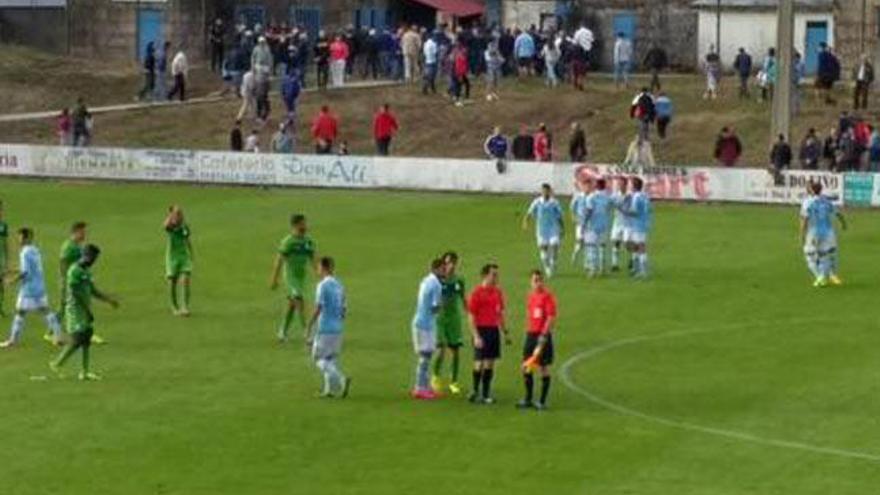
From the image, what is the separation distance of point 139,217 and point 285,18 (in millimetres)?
32057

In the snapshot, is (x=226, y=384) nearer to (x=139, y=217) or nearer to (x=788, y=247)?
(x=788, y=247)

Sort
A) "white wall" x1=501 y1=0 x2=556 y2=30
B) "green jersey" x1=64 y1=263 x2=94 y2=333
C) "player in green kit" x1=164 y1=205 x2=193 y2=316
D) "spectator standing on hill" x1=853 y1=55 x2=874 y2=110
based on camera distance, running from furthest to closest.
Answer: "white wall" x1=501 y1=0 x2=556 y2=30 → "spectator standing on hill" x1=853 y1=55 x2=874 y2=110 → "player in green kit" x1=164 y1=205 x2=193 y2=316 → "green jersey" x1=64 y1=263 x2=94 y2=333

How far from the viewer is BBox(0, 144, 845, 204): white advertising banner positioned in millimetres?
66812

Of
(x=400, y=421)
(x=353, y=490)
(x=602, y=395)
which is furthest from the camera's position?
(x=602, y=395)

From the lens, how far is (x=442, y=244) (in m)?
57.2

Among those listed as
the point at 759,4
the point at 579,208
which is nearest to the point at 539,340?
the point at 579,208

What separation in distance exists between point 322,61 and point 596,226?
3327cm

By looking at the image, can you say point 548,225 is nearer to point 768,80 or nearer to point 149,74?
point 768,80

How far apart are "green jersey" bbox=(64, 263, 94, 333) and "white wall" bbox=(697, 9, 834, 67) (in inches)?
2126

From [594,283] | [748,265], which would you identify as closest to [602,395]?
[594,283]

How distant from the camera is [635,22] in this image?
94.6 meters

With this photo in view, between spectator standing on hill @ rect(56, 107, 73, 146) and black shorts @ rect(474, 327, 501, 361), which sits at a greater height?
spectator standing on hill @ rect(56, 107, 73, 146)

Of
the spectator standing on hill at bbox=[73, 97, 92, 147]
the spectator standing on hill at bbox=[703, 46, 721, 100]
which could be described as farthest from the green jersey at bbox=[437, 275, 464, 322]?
the spectator standing on hill at bbox=[703, 46, 721, 100]

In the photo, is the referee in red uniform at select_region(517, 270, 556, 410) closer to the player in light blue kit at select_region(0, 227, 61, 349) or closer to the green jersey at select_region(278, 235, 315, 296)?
the green jersey at select_region(278, 235, 315, 296)
